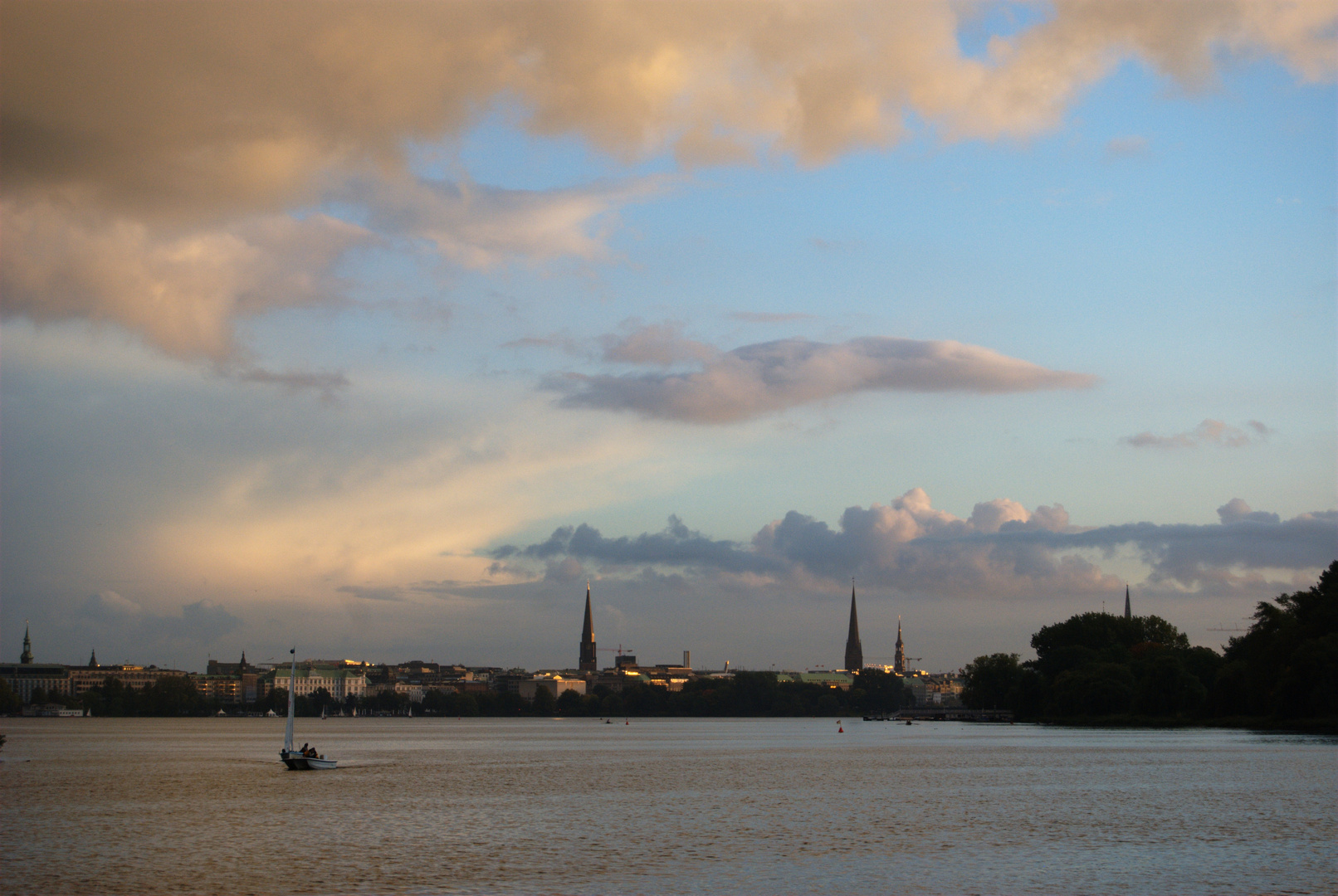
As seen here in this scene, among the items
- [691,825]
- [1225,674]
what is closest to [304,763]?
[691,825]

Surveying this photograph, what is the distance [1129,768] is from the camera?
287 feet

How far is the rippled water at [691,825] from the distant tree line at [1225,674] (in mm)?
16263

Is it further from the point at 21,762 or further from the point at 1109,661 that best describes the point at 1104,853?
the point at 1109,661

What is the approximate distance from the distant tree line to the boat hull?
8852 cm

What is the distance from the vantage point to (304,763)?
9544 centimetres

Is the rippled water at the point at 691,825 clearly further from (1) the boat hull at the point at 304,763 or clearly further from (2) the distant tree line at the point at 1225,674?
(2) the distant tree line at the point at 1225,674

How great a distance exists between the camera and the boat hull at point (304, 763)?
94.6 m

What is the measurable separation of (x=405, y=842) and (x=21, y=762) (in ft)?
246

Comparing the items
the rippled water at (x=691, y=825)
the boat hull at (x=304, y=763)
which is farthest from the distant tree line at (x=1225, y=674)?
the boat hull at (x=304, y=763)

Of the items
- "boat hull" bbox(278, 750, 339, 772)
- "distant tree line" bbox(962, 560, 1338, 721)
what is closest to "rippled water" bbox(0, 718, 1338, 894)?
"boat hull" bbox(278, 750, 339, 772)

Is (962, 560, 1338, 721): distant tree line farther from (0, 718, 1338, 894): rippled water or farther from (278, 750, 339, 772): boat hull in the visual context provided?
(278, 750, 339, 772): boat hull

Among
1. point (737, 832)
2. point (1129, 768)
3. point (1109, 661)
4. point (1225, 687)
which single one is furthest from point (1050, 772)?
point (1109, 661)

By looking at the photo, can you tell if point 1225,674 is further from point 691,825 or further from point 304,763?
point 691,825

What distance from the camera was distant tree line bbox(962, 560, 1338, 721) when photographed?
401 ft
